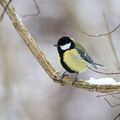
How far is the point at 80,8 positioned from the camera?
3.88m

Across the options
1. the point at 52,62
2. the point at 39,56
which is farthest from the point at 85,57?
the point at 52,62

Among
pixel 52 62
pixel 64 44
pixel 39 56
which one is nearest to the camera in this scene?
pixel 39 56

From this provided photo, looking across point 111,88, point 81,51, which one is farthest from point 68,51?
point 111,88

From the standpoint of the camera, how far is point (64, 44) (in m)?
1.50

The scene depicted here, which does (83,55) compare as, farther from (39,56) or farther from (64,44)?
(39,56)

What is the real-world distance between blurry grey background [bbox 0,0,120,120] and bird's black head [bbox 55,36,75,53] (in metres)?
1.59

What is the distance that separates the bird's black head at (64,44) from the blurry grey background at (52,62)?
1.59 metres

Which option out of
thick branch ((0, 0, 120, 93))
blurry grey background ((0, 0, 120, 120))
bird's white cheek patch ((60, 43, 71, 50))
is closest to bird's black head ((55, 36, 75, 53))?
bird's white cheek patch ((60, 43, 71, 50))

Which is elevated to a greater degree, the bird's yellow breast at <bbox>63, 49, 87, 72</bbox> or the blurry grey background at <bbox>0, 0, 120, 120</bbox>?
the bird's yellow breast at <bbox>63, 49, 87, 72</bbox>

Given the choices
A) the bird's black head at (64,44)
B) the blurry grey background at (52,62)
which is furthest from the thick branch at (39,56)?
the blurry grey background at (52,62)

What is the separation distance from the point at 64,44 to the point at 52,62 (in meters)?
2.17

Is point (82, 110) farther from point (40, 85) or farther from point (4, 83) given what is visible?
point (4, 83)

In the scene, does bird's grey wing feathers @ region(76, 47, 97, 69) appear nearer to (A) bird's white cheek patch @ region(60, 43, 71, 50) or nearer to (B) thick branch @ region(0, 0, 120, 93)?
(A) bird's white cheek patch @ region(60, 43, 71, 50)

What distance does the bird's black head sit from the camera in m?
Result: 1.49
